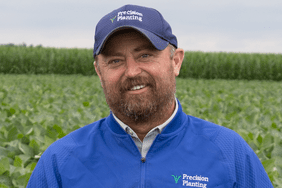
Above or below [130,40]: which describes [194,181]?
below

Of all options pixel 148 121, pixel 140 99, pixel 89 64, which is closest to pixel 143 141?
pixel 148 121

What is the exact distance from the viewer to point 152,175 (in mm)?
1744

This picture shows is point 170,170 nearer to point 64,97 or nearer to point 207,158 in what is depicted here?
point 207,158

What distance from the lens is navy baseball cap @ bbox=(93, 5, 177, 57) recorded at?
5.82ft

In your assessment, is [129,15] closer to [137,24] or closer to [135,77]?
[137,24]

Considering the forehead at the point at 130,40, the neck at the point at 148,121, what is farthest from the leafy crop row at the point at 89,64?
the forehead at the point at 130,40

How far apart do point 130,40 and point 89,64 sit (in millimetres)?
23739

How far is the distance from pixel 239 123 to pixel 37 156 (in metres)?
2.63

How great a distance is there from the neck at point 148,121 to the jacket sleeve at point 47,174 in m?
0.49

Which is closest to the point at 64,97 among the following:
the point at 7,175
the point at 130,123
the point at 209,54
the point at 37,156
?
the point at 37,156

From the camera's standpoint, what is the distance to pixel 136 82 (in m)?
1.74

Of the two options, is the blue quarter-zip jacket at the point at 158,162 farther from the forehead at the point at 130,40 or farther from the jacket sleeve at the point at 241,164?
the forehead at the point at 130,40

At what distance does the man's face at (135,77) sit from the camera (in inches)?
69.7

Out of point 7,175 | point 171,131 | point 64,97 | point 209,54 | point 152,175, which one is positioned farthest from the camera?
point 209,54
